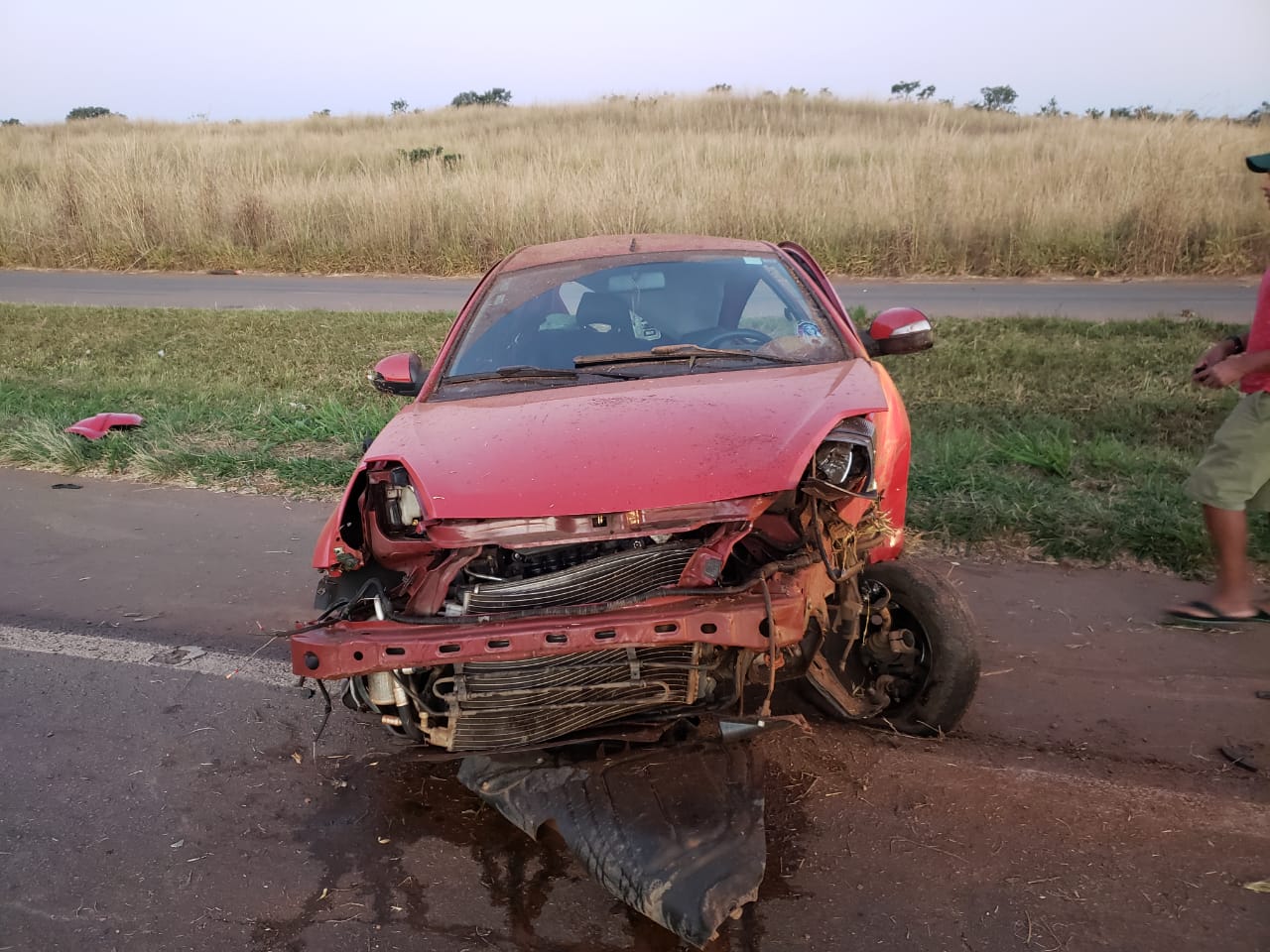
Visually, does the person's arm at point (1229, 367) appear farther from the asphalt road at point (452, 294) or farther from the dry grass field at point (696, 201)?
the dry grass field at point (696, 201)

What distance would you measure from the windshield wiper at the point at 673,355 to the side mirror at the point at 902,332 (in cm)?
57

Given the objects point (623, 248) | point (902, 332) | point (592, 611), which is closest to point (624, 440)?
point (592, 611)

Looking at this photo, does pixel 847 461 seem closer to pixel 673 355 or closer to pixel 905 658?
pixel 905 658

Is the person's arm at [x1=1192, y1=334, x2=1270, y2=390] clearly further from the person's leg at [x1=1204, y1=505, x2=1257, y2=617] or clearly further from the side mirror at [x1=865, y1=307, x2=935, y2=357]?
the side mirror at [x1=865, y1=307, x2=935, y2=357]

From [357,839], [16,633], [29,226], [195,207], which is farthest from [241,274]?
[357,839]

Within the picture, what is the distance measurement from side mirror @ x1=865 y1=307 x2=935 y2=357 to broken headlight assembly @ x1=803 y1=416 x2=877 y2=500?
4.09 feet

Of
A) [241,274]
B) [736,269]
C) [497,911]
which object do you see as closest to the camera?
[497,911]

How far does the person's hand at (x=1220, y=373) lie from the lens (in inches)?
168

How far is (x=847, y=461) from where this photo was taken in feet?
10.6

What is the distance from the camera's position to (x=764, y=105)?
1427 inches

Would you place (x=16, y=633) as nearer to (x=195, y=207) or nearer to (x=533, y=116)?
(x=195, y=207)

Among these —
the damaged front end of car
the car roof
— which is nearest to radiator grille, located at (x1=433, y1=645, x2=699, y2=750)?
the damaged front end of car

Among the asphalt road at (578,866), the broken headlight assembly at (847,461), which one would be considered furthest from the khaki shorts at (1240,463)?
the broken headlight assembly at (847,461)

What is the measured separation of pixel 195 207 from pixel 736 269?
17379mm
